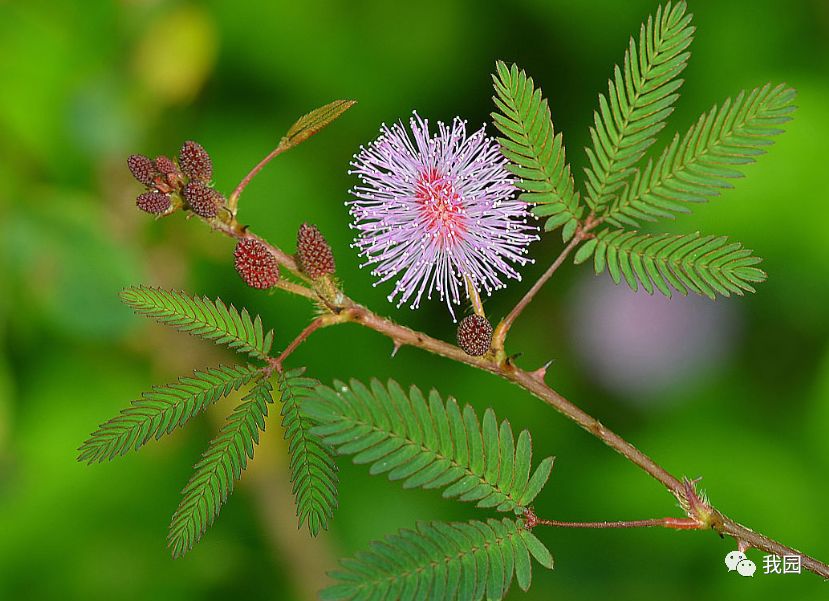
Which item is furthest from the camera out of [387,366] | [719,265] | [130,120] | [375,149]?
[387,366]

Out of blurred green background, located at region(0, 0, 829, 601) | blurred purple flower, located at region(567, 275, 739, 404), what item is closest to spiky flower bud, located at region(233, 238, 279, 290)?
blurred green background, located at region(0, 0, 829, 601)

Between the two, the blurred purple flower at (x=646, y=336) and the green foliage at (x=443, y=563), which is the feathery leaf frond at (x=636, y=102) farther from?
the blurred purple flower at (x=646, y=336)

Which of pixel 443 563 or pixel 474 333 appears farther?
pixel 474 333

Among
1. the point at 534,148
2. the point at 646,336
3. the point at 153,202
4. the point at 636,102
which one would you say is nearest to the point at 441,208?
the point at 534,148

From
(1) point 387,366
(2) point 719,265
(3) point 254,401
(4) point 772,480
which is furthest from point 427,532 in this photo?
(4) point 772,480

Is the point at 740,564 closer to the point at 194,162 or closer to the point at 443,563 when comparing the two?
the point at 443,563

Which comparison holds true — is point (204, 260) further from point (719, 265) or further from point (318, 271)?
point (719, 265)

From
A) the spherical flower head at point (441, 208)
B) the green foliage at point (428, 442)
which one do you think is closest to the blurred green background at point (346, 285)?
the spherical flower head at point (441, 208)
